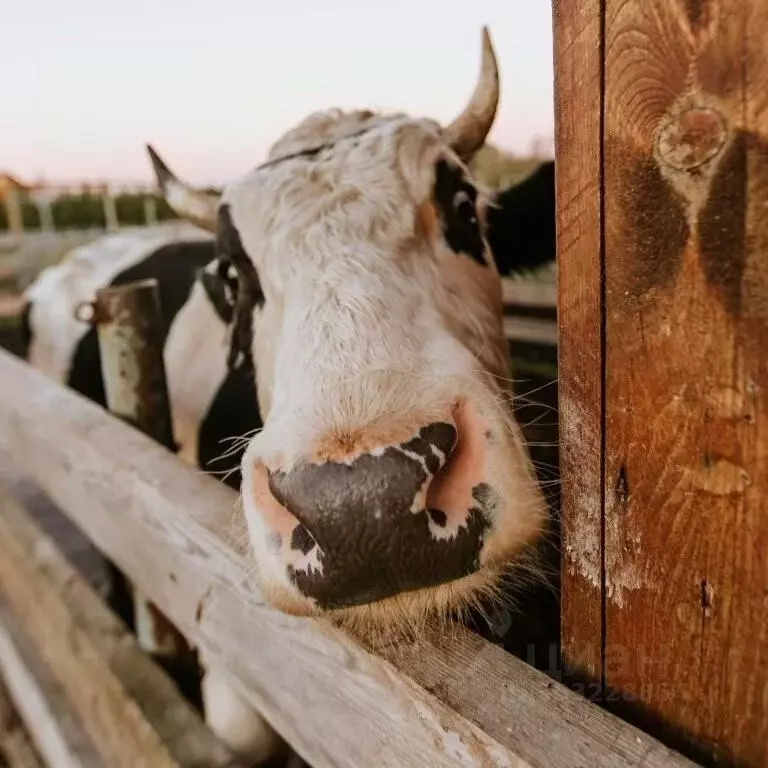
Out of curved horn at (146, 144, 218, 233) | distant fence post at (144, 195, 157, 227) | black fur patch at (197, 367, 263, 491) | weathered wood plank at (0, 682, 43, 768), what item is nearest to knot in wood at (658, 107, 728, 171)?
curved horn at (146, 144, 218, 233)

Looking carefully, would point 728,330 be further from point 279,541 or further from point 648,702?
point 279,541

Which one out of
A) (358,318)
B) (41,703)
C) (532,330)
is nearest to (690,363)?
(358,318)

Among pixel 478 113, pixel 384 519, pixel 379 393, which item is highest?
pixel 478 113

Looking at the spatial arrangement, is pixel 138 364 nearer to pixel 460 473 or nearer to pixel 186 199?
pixel 186 199

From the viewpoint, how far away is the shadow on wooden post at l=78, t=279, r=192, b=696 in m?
2.48

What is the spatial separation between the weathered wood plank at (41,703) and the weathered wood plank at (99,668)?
0.10ft

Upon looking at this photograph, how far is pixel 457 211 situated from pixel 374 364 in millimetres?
847

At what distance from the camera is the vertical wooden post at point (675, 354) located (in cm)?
Answer: 61

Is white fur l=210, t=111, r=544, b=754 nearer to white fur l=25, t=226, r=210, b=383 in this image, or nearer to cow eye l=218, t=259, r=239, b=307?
cow eye l=218, t=259, r=239, b=307

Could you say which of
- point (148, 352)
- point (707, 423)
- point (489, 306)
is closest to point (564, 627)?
point (707, 423)

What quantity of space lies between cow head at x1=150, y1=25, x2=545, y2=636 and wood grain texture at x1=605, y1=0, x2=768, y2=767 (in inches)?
10.1

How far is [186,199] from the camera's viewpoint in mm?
2506

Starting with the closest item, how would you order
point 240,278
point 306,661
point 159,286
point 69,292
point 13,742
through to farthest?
point 306,661, point 240,278, point 13,742, point 159,286, point 69,292

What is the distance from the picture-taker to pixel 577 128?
28.8 inches
